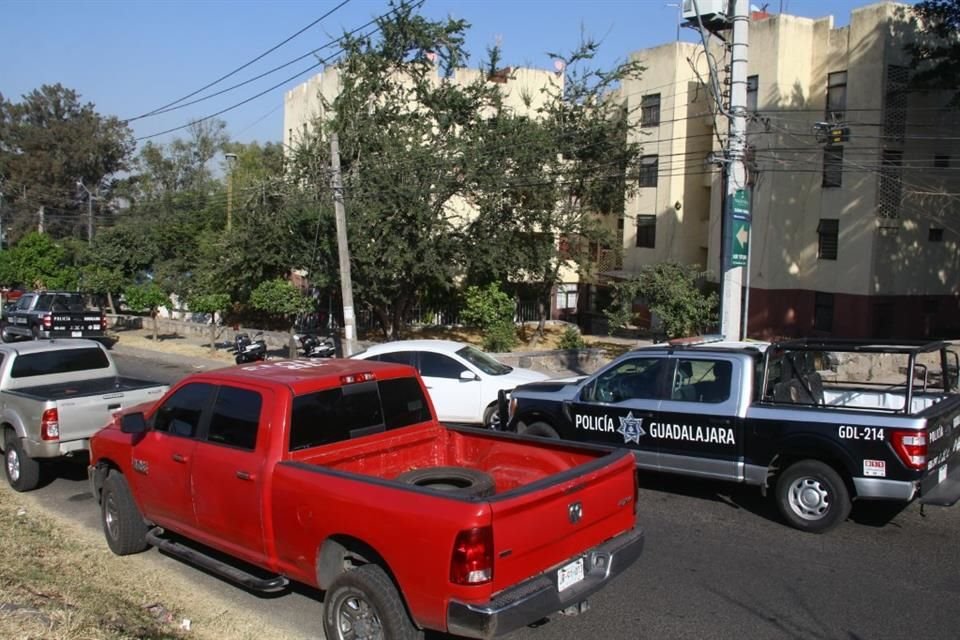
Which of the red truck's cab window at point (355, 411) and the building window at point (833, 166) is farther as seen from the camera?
the building window at point (833, 166)

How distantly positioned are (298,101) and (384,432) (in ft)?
118

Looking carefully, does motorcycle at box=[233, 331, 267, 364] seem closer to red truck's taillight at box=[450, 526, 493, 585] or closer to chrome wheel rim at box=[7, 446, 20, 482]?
chrome wheel rim at box=[7, 446, 20, 482]

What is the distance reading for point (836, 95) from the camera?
92.2ft

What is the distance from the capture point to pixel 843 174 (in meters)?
27.6

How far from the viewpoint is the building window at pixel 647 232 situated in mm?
35469

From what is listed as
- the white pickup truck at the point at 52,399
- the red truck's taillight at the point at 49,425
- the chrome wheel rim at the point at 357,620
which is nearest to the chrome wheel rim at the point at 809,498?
the chrome wheel rim at the point at 357,620

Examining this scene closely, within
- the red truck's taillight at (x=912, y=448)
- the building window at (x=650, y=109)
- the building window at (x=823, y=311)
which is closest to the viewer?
the red truck's taillight at (x=912, y=448)

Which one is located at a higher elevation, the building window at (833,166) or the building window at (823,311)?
the building window at (833,166)

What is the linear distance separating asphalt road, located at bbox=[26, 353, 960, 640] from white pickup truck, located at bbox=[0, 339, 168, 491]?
81 centimetres

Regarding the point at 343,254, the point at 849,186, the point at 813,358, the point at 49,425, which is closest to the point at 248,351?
the point at 343,254

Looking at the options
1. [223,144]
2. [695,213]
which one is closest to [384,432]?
[695,213]

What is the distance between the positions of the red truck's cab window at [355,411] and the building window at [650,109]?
96.7 feet

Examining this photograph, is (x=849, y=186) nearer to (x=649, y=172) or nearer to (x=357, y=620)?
(x=649, y=172)

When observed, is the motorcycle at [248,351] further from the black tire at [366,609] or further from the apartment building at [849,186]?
the black tire at [366,609]
